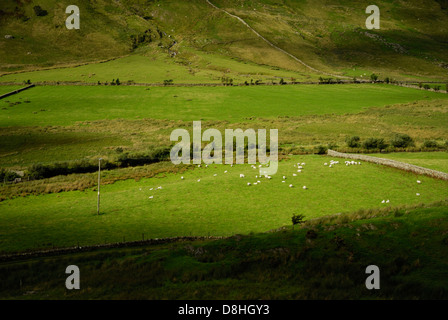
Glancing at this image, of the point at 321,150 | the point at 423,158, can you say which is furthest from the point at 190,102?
the point at 423,158

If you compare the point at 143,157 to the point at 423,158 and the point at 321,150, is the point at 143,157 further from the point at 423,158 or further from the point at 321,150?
the point at 423,158

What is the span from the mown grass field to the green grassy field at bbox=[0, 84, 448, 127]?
54.0 meters

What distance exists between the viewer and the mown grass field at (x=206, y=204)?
29.0 m

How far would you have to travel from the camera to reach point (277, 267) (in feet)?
60.3

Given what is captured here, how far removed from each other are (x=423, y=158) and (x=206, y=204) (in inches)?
1351

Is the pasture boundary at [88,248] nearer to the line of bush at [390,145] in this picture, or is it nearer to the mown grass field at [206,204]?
the mown grass field at [206,204]

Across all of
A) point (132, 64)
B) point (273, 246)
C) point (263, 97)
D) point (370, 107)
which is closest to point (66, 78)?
point (132, 64)

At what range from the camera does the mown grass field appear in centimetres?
2902

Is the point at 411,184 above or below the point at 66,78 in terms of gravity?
below

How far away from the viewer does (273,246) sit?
68.1 feet

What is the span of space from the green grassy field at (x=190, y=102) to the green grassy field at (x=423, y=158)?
154 ft
